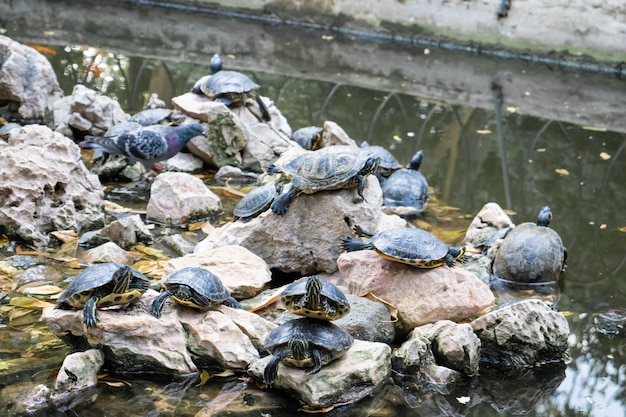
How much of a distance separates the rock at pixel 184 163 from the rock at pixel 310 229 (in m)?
2.45

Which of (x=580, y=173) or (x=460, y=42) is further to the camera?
(x=460, y=42)

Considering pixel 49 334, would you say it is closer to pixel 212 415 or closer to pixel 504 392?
pixel 212 415

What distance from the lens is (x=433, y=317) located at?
5082 millimetres

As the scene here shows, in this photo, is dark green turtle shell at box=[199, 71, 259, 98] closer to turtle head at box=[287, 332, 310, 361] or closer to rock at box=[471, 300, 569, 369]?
rock at box=[471, 300, 569, 369]

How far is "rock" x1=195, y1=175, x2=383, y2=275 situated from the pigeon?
6.38 ft

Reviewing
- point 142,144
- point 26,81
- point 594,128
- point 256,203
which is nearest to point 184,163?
point 142,144

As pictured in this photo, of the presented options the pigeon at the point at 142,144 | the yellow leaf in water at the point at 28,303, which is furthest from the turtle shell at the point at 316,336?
the pigeon at the point at 142,144

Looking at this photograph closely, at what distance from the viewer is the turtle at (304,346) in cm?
424

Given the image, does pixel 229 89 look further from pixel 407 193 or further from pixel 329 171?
pixel 329 171

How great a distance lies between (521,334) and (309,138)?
13.2 feet

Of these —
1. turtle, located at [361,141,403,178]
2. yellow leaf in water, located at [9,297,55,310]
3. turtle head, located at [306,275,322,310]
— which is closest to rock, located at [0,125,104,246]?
yellow leaf in water, located at [9,297,55,310]

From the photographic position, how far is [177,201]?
6.81 metres

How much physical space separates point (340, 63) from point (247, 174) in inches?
251

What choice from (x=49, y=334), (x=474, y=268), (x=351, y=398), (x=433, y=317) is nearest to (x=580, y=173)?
(x=474, y=268)
